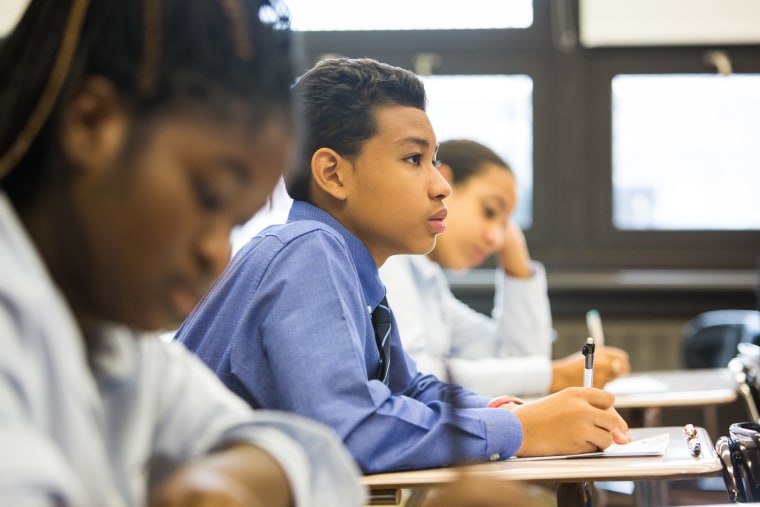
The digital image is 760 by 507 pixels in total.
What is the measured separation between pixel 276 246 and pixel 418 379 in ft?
1.51

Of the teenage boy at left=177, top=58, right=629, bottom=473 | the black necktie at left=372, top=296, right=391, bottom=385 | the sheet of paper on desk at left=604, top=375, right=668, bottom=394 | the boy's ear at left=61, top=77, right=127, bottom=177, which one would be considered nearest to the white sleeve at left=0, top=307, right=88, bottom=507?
the boy's ear at left=61, top=77, right=127, bottom=177

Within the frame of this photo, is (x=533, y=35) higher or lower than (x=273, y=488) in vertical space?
higher

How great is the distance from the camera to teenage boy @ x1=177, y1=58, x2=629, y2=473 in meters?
1.30

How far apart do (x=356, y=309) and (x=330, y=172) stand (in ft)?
1.02

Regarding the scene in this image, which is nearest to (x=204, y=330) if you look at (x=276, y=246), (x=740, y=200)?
(x=276, y=246)

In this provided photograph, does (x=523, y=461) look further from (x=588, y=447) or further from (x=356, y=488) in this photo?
(x=356, y=488)

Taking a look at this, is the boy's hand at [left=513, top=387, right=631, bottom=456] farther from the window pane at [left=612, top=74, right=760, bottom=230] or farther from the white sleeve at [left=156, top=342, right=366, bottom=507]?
the window pane at [left=612, top=74, right=760, bottom=230]

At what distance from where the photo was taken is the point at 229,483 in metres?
0.67

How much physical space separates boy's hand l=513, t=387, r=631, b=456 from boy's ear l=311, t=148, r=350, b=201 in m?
0.45

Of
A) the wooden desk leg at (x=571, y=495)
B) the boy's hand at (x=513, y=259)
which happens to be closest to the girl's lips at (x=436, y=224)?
the wooden desk leg at (x=571, y=495)

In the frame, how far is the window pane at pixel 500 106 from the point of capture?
428 centimetres

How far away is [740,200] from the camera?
14.1 ft

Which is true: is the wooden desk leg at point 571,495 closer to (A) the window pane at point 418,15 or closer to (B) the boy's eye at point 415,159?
(B) the boy's eye at point 415,159

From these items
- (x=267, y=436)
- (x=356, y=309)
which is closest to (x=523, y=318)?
(x=356, y=309)
